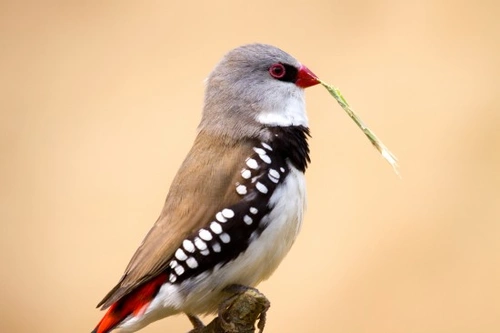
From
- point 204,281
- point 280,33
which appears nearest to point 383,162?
point 280,33

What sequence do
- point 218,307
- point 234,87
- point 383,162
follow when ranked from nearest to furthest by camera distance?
point 218,307, point 234,87, point 383,162

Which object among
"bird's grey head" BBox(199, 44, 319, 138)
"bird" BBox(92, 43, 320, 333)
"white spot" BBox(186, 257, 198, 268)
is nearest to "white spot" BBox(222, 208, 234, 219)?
"bird" BBox(92, 43, 320, 333)

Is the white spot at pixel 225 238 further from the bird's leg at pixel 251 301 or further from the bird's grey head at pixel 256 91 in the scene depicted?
the bird's grey head at pixel 256 91

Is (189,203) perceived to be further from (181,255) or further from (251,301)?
(251,301)

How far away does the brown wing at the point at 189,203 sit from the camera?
2.10 m

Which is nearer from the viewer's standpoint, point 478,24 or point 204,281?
point 204,281

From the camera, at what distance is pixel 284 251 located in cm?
224

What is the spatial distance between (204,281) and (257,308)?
5.9 inches

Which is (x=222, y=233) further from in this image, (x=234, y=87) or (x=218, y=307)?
(x=234, y=87)

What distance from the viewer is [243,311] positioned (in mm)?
2039

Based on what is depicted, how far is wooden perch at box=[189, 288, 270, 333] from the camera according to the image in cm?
203

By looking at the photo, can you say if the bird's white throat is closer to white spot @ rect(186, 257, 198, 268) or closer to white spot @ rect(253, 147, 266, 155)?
white spot @ rect(253, 147, 266, 155)

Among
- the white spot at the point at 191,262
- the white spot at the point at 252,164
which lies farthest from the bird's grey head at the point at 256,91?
the white spot at the point at 191,262

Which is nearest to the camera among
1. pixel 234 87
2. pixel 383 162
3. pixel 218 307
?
pixel 218 307
